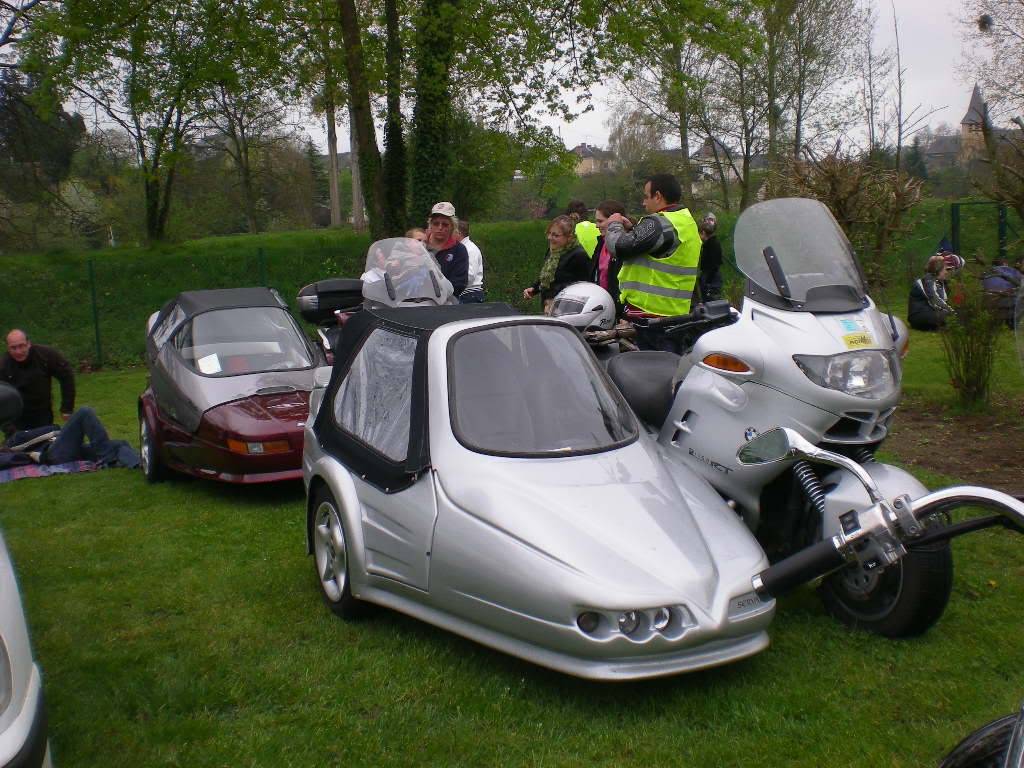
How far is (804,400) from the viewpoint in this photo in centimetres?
453

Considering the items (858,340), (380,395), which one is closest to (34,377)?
(380,395)

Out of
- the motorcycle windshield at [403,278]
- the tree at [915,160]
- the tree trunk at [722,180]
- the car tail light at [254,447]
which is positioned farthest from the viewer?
the tree trunk at [722,180]

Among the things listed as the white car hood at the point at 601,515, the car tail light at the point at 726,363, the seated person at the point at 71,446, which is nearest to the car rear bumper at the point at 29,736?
the white car hood at the point at 601,515

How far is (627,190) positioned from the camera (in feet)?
120

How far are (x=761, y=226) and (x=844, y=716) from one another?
2.49 meters

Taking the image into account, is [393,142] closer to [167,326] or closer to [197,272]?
[197,272]

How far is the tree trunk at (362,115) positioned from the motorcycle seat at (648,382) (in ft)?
44.0

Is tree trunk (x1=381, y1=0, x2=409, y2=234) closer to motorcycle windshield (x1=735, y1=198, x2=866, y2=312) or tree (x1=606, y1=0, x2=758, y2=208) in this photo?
tree (x1=606, y1=0, x2=758, y2=208)

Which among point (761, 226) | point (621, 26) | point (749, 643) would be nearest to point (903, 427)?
point (761, 226)

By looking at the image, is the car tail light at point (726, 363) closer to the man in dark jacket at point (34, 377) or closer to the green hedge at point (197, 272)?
the man in dark jacket at point (34, 377)

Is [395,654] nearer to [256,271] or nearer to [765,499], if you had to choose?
[765,499]

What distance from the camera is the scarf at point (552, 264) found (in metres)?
9.59

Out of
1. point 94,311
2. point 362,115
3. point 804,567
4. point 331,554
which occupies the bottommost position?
point 331,554

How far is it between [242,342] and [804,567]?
6.43m
